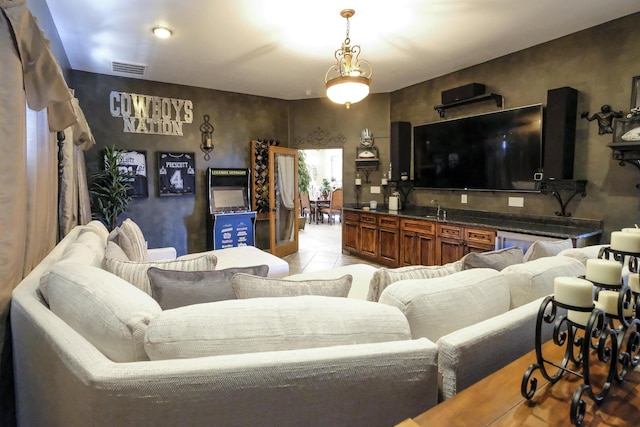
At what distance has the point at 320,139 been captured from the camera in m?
6.39

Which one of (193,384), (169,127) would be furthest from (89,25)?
(193,384)

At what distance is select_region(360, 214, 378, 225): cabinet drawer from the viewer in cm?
547

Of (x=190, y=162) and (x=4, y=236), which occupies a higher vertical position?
(x=190, y=162)

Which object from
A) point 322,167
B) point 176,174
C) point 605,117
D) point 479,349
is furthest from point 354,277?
point 322,167

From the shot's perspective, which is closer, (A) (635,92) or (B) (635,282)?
(B) (635,282)

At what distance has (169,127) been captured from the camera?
5.44 metres

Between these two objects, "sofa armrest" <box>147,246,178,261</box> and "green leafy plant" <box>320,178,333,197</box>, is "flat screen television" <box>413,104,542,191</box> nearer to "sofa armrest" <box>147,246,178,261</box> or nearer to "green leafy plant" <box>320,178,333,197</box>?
"sofa armrest" <box>147,246,178,261</box>

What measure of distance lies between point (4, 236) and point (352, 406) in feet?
4.72

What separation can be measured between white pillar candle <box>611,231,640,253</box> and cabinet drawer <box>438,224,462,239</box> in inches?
122

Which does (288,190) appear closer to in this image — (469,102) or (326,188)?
(469,102)

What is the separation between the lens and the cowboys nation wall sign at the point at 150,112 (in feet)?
16.6

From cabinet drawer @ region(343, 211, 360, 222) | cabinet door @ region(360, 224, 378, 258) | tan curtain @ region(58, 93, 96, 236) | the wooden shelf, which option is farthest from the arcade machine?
the wooden shelf

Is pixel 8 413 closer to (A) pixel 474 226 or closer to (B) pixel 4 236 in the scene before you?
(B) pixel 4 236

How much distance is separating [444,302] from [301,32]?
3.16m
